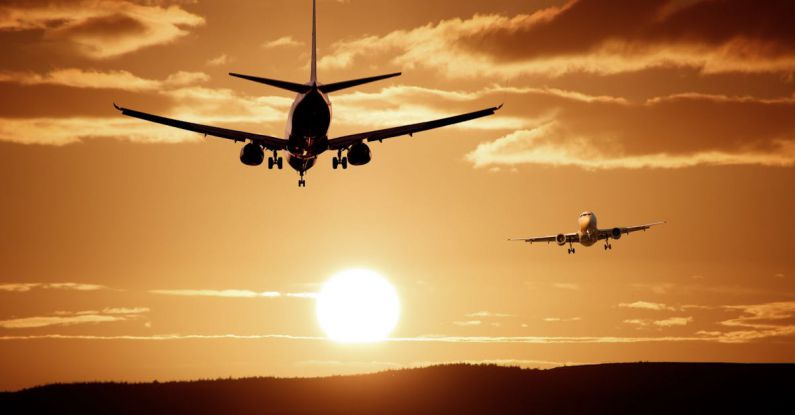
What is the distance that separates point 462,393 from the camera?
132 metres

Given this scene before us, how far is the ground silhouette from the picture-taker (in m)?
118

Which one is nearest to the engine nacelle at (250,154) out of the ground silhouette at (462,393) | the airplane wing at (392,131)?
the airplane wing at (392,131)

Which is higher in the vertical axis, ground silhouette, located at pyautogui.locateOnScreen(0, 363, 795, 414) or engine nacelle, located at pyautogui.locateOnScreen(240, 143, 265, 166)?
engine nacelle, located at pyautogui.locateOnScreen(240, 143, 265, 166)

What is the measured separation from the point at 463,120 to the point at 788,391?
7354cm

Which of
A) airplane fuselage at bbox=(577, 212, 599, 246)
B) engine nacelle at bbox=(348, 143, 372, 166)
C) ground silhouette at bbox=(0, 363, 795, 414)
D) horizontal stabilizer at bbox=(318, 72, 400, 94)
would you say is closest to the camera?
horizontal stabilizer at bbox=(318, 72, 400, 94)

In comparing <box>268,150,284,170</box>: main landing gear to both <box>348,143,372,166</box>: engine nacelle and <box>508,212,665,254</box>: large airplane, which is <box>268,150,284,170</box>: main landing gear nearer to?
<box>348,143,372,166</box>: engine nacelle

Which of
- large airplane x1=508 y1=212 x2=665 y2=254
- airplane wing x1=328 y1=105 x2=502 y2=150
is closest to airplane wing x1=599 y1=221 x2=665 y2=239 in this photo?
large airplane x1=508 y1=212 x2=665 y2=254

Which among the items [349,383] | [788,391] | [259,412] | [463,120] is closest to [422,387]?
[349,383]

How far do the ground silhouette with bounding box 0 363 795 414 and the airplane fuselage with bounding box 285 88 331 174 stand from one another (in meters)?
66.6

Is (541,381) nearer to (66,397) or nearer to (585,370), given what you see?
(585,370)

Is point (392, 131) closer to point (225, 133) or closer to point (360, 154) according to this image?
point (360, 154)

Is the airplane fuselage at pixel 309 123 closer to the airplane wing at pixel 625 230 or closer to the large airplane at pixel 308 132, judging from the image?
the large airplane at pixel 308 132

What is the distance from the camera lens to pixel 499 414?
398 feet

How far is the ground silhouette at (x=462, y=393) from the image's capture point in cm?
11838
